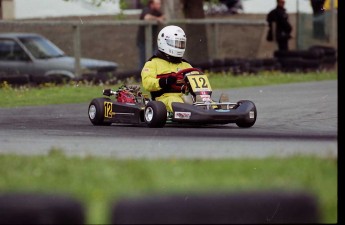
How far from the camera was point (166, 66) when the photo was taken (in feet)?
33.9

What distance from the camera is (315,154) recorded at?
21.9 ft

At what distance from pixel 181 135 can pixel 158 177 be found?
355cm

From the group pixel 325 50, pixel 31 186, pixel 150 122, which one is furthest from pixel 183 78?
pixel 325 50

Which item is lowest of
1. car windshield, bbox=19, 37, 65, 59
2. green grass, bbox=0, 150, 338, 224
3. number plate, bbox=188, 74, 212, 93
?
car windshield, bbox=19, 37, 65, 59

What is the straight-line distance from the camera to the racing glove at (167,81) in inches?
402

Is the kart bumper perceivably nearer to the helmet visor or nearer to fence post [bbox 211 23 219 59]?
the helmet visor

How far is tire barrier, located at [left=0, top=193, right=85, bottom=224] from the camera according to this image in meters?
4.73

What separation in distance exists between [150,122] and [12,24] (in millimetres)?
8939

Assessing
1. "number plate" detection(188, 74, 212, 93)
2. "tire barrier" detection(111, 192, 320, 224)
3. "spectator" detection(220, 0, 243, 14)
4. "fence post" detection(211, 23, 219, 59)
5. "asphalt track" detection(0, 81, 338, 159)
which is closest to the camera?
"tire barrier" detection(111, 192, 320, 224)

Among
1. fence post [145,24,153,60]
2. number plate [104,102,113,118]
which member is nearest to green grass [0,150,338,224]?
number plate [104,102,113,118]

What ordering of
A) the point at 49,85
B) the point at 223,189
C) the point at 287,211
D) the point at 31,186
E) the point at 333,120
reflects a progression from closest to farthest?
the point at 287,211, the point at 223,189, the point at 31,186, the point at 333,120, the point at 49,85

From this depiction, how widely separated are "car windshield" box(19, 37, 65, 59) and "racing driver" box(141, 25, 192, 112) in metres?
7.27

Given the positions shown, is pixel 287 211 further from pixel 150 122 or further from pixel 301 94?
pixel 301 94

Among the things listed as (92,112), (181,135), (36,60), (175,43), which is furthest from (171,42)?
(36,60)
